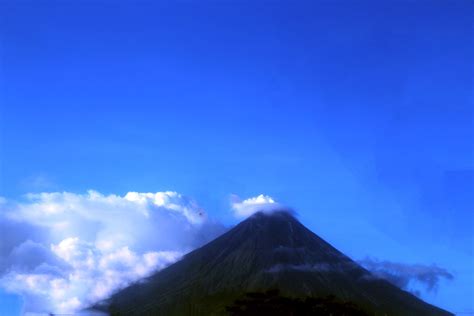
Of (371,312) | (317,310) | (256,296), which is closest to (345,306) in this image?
(317,310)

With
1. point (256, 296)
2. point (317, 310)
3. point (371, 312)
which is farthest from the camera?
point (371, 312)

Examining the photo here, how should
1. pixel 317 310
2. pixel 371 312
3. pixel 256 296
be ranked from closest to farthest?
pixel 317 310
pixel 256 296
pixel 371 312

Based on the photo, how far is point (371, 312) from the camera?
650 feet

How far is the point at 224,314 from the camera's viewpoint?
655 feet

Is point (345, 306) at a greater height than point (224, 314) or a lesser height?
lesser

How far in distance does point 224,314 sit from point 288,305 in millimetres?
62720

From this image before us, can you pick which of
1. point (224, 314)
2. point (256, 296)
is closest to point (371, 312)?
point (224, 314)

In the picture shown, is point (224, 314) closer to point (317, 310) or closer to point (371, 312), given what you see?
point (371, 312)

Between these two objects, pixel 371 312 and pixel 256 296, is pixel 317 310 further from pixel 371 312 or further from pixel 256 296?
pixel 371 312

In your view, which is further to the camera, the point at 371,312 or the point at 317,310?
the point at 371,312

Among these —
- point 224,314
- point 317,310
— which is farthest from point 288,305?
point 224,314

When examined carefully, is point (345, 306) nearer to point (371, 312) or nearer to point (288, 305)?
point (288, 305)

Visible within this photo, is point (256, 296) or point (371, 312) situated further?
point (371, 312)

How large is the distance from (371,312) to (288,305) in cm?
6659
